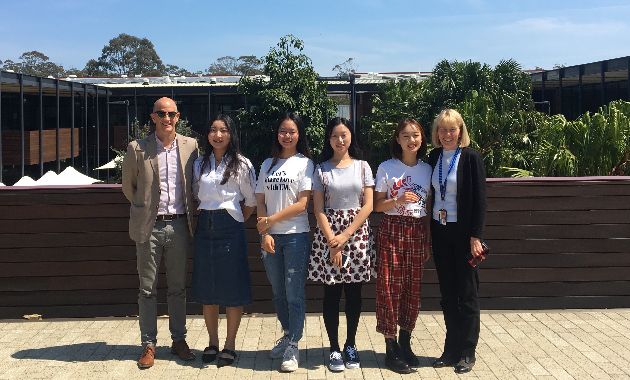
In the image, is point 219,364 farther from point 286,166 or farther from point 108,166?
→ point 108,166

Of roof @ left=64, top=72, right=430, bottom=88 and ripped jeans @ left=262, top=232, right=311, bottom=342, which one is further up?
roof @ left=64, top=72, right=430, bottom=88

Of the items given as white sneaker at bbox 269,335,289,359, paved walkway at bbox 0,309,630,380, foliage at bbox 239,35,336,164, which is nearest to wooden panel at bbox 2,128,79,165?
foliage at bbox 239,35,336,164

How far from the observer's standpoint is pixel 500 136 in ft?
38.2

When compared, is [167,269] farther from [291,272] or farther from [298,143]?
[298,143]

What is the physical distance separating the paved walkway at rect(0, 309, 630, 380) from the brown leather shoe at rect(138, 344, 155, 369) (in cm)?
5

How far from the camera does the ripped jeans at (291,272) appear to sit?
4105 mm

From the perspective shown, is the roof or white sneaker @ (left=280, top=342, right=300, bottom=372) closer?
white sneaker @ (left=280, top=342, right=300, bottom=372)

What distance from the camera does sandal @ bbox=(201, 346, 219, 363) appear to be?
14.2 feet

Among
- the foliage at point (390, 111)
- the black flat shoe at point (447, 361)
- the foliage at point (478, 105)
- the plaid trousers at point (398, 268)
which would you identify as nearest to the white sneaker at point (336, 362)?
the plaid trousers at point (398, 268)

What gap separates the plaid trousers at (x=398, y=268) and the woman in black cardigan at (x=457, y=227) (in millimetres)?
160

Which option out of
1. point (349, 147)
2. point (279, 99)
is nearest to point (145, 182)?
point (349, 147)

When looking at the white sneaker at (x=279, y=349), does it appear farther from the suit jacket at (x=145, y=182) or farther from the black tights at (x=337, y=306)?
the suit jacket at (x=145, y=182)

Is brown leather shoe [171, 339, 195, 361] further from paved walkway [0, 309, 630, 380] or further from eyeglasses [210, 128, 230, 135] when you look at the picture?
eyeglasses [210, 128, 230, 135]

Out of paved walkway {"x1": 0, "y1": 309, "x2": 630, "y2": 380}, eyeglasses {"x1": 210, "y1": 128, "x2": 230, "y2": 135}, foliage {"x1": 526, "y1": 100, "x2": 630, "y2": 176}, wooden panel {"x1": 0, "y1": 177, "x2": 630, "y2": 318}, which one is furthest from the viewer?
foliage {"x1": 526, "y1": 100, "x2": 630, "y2": 176}
